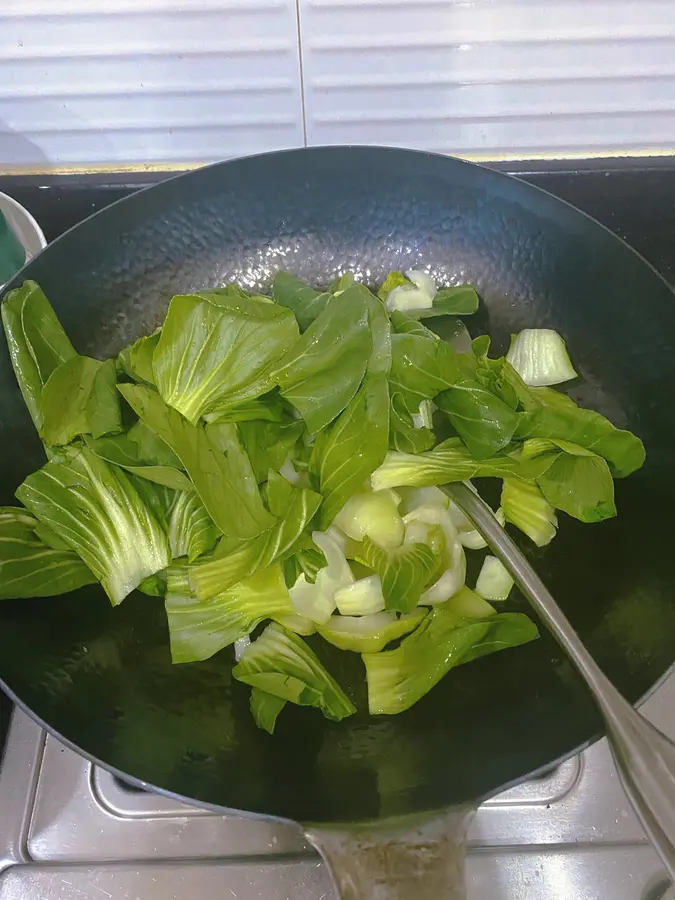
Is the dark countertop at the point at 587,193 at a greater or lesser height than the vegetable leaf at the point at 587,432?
greater

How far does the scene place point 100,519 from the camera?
27.6 inches

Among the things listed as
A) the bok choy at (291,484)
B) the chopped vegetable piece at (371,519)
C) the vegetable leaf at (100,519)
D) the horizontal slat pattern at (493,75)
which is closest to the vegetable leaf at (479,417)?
the bok choy at (291,484)

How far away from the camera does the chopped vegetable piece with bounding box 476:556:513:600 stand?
29.5 inches

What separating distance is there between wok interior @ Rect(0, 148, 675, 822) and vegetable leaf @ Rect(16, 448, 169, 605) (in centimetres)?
6

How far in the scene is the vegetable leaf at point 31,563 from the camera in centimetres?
65

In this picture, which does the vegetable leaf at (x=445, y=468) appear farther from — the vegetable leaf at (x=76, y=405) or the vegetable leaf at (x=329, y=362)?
the vegetable leaf at (x=76, y=405)

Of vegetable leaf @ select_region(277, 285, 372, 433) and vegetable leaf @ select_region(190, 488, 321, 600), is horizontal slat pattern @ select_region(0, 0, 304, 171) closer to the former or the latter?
vegetable leaf @ select_region(277, 285, 372, 433)

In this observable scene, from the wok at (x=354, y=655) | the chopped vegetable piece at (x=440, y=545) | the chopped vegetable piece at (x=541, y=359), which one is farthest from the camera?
the chopped vegetable piece at (x=541, y=359)

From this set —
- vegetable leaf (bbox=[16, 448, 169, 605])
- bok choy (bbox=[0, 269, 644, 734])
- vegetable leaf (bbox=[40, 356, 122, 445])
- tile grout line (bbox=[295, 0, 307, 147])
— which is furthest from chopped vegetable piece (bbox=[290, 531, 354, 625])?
tile grout line (bbox=[295, 0, 307, 147])

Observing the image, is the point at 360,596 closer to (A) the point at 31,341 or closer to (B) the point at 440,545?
(B) the point at 440,545

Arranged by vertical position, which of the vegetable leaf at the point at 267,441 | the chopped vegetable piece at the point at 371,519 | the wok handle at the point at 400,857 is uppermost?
the vegetable leaf at the point at 267,441

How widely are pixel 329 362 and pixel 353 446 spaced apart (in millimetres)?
83

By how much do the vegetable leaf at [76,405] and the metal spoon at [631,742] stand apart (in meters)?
0.41

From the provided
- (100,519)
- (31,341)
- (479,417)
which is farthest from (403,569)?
(31,341)
